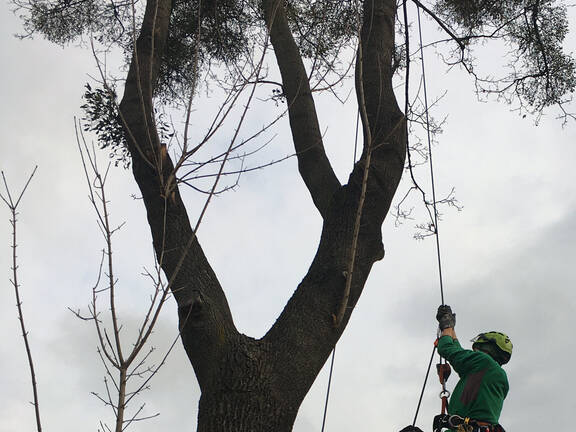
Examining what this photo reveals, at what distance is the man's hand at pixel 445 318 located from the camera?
4078 mm

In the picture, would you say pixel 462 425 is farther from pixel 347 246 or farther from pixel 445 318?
pixel 347 246

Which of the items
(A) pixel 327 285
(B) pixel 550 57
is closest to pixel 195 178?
(A) pixel 327 285

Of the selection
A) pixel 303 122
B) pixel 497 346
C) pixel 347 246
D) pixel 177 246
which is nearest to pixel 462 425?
pixel 497 346

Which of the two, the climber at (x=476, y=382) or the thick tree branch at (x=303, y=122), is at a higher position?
the thick tree branch at (x=303, y=122)

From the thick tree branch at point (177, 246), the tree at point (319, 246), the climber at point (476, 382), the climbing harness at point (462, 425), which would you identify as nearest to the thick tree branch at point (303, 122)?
the tree at point (319, 246)

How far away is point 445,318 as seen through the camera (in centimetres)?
409

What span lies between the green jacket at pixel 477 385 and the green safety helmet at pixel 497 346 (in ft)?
0.72

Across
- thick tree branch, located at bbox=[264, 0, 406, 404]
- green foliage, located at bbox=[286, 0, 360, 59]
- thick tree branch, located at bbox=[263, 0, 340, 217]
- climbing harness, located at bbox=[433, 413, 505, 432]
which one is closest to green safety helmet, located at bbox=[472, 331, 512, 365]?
climbing harness, located at bbox=[433, 413, 505, 432]

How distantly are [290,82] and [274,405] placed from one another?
2.80 meters

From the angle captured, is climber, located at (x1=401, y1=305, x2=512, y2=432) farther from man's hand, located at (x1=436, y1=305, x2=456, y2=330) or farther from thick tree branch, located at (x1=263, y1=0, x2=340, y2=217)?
thick tree branch, located at (x1=263, y1=0, x2=340, y2=217)

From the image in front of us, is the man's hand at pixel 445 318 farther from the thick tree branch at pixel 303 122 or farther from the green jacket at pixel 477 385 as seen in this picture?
the thick tree branch at pixel 303 122

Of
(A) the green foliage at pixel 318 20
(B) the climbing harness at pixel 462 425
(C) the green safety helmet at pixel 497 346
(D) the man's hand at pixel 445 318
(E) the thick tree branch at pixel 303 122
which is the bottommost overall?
(B) the climbing harness at pixel 462 425

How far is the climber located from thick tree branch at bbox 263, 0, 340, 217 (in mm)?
1207

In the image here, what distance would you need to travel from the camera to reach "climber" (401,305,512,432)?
12.0 feet
